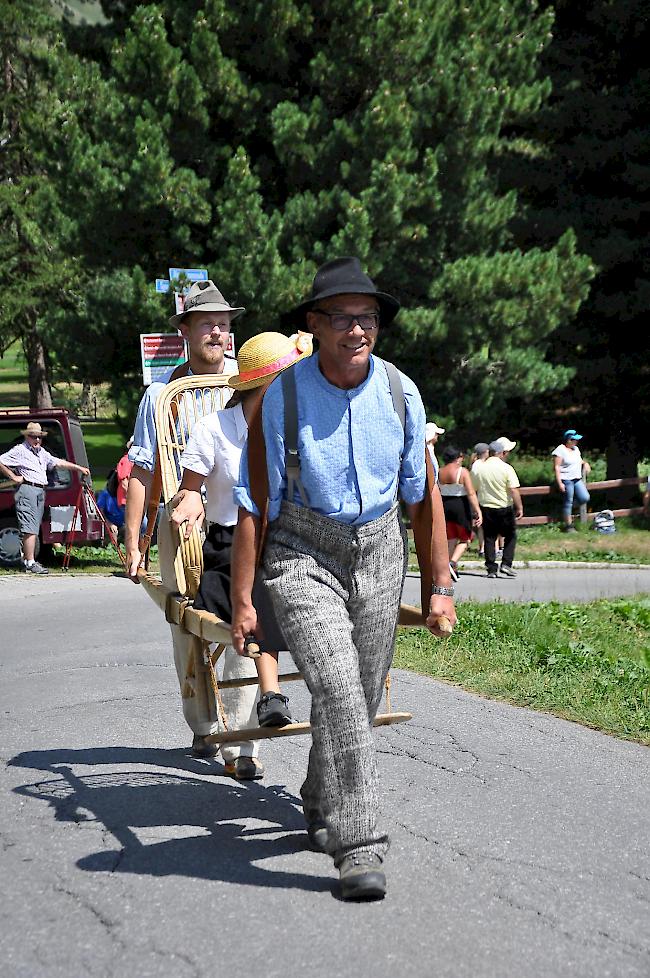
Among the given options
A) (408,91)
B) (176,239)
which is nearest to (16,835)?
(176,239)

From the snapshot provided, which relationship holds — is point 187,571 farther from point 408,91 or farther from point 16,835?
point 408,91

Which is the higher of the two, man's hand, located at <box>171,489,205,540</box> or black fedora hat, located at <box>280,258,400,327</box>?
black fedora hat, located at <box>280,258,400,327</box>

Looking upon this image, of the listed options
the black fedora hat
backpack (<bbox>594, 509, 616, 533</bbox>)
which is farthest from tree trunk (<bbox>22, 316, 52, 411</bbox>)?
the black fedora hat

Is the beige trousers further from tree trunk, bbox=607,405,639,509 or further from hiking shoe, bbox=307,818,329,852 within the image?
tree trunk, bbox=607,405,639,509

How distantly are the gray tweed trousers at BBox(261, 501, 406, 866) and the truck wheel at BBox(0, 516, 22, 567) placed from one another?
43.7 feet

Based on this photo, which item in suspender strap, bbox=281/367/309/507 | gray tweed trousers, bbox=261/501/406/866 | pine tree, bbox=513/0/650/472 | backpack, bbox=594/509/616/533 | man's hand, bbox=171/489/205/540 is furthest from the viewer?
pine tree, bbox=513/0/650/472

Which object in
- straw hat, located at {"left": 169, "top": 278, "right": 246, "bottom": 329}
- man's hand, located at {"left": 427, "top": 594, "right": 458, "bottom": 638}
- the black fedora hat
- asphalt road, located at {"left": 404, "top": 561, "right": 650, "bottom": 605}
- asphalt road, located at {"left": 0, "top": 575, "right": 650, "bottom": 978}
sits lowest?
asphalt road, located at {"left": 404, "top": 561, "right": 650, "bottom": 605}

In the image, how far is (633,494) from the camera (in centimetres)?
2747

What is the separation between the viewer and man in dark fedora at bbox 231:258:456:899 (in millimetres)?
4379

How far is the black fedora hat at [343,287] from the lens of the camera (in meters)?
4.56

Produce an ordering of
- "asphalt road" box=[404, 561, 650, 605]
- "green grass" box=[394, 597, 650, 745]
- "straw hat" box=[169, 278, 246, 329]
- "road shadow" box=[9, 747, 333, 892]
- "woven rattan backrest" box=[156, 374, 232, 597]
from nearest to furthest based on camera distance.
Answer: "road shadow" box=[9, 747, 333, 892] → "woven rattan backrest" box=[156, 374, 232, 597] → "straw hat" box=[169, 278, 246, 329] → "green grass" box=[394, 597, 650, 745] → "asphalt road" box=[404, 561, 650, 605]

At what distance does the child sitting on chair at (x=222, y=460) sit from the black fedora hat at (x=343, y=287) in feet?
1.42

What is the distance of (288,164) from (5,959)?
64.4 ft

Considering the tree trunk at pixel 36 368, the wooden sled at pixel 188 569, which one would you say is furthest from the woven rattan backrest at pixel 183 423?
the tree trunk at pixel 36 368
